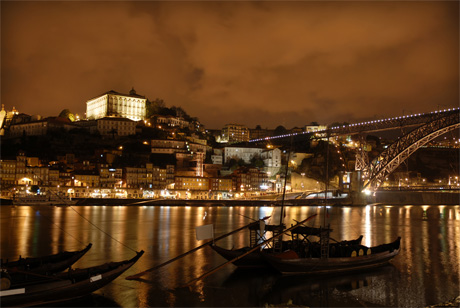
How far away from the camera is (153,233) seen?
22547 mm

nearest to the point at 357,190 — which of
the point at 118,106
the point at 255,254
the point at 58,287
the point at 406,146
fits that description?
the point at 406,146

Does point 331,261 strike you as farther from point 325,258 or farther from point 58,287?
point 58,287

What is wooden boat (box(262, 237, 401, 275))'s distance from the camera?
36.8 feet

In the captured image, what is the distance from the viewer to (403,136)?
4494 centimetres

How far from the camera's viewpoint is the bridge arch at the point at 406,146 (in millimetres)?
40500

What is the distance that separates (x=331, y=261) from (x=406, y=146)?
121 ft

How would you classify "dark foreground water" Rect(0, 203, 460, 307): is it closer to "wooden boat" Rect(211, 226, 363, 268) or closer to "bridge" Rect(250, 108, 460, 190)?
"wooden boat" Rect(211, 226, 363, 268)

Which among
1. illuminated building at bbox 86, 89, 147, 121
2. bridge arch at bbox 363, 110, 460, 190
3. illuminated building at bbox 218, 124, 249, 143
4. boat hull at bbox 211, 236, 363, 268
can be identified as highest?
illuminated building at bbox 86, 89, 147, 121

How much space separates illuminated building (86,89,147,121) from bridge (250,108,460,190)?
44525mm

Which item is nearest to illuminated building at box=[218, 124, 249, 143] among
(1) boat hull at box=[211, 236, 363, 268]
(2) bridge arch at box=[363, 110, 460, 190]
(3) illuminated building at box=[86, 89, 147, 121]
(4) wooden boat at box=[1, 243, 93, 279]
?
(3) illuminated building at box=[86, 89, 147, 121]

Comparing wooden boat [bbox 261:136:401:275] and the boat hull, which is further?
the boat hull

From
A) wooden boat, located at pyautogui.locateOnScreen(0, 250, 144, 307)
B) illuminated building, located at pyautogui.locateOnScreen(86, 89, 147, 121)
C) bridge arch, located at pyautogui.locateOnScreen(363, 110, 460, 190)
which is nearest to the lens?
wooden boat, located at pyautogui.locateOnScreen(0, 250, 144, 307)

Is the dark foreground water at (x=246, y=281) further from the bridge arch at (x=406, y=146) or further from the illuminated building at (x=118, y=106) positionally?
the illuminated building at (x=118, y=106)

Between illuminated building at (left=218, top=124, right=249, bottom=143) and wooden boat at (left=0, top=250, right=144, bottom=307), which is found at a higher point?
illuminated building at (left=218, top=124, right=249, bottom=143)
